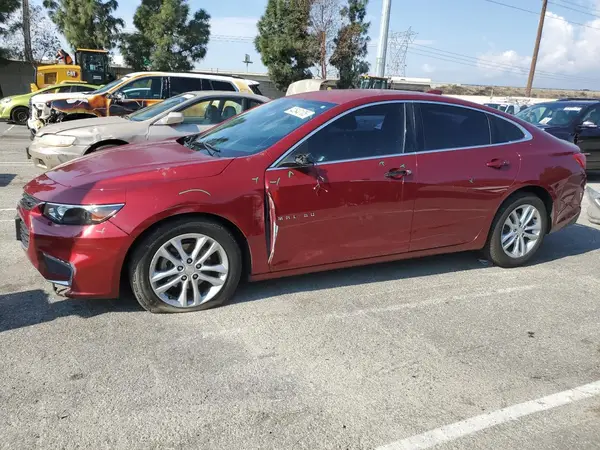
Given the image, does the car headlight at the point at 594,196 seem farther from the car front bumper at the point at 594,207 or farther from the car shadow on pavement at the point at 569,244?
the car shadow on pavement at the point at 569,244

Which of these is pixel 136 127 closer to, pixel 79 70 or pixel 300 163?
pixel 300 163

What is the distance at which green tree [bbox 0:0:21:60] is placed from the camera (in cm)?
3300

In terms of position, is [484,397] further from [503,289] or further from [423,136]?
[423,136]

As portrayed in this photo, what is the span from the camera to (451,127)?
4785 mm

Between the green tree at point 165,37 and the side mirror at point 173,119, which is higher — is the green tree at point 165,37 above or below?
above

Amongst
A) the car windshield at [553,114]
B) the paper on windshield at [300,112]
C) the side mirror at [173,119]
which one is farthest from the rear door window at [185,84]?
the paper on windshield at [300,112]

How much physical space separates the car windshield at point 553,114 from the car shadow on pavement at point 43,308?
377 inches

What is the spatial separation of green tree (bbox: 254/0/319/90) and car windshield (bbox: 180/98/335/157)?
31788mm

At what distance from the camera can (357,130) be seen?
4363mm

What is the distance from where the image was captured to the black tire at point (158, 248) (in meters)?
3.67

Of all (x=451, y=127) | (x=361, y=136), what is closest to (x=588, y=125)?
(x=451, y=127)

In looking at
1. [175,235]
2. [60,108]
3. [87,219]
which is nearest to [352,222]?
[175,235]

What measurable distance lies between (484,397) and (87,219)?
9.00 ft

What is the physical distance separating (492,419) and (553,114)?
9.65m
